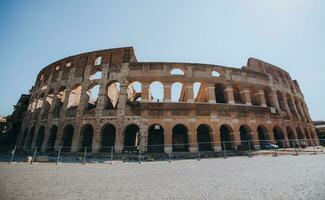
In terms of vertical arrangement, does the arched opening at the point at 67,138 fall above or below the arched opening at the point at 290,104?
below

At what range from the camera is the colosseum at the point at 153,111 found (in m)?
14.8

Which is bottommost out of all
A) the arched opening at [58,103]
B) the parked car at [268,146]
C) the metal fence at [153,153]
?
the metal fence at [153,153]

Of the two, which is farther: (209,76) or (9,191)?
(209,76)

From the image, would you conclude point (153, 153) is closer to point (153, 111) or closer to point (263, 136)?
point (153, 111)

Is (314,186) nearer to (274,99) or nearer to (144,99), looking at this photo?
(144,99)

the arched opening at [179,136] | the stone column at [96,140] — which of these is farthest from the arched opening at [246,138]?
the stone column at [96,140]

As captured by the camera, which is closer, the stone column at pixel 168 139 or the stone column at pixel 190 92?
the stone column at pixel 168 139

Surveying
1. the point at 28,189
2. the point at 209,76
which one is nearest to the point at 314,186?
the point at 28,189

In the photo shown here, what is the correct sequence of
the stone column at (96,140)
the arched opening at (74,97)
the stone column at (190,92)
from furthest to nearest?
1. the arched opening at (74,97)
2. the stone column at (190,92)
3. the stone column at (96,140)

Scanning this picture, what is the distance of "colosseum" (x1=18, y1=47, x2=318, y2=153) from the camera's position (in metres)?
14.8

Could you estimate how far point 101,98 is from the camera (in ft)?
52.4

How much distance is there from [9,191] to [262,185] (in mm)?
7062

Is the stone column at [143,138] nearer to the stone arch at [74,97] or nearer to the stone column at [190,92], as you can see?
the stone column at [190,92]

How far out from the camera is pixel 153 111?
14.9 m
